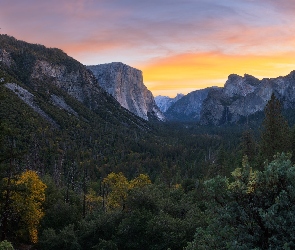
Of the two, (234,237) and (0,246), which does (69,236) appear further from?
(234,237)

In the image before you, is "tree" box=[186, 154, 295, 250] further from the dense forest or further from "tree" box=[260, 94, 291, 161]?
"tree" box=[260, 94, 291, 161]

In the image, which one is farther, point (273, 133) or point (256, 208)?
point (273, 133)

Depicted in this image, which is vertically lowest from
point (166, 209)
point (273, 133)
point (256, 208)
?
point (166, 209)

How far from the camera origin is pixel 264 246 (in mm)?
12016

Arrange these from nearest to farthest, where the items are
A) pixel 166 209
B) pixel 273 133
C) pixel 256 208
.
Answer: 1. pixel 256 208
2. pixel 166 209
3. pixel 273 133

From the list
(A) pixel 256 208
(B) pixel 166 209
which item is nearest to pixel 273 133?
(B) pixel 166 209

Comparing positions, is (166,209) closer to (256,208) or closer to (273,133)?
(273,133)

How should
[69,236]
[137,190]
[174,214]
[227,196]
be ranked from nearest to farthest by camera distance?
[227,196]
[69,236]
[137,190]
[174,214]

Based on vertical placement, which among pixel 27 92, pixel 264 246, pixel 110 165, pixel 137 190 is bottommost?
pixel 110 165

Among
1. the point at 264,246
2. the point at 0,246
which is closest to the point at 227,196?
the point at 264,246

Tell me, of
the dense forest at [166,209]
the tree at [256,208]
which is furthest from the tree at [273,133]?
the tree at [256,208]

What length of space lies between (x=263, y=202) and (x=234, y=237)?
1.79 metres

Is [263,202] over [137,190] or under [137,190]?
over

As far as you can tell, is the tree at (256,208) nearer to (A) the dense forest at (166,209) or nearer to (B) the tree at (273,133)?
(A) the dense forest at (166,209)
